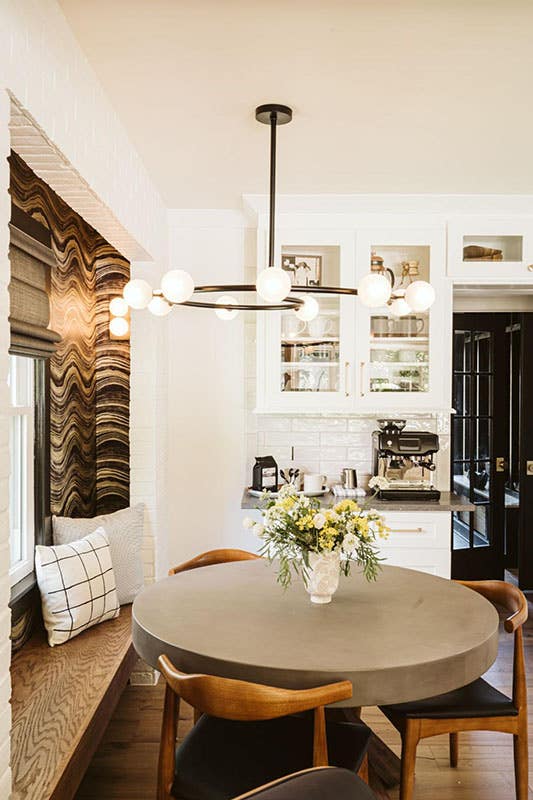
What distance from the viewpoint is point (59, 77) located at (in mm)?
→ 2072

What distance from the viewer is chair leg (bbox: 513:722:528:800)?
2279mm

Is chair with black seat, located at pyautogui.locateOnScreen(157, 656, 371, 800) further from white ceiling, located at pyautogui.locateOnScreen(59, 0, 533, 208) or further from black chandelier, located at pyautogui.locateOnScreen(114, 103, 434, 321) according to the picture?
white ceiling, located at pyautogui.locateOnScreen(59, 0, 533, 208)

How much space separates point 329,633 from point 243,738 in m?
0.39

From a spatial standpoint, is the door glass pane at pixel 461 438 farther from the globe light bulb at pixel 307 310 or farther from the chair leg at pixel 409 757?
the chair leg at pixel 409 757

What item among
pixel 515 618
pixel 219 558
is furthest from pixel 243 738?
pixel 219 558

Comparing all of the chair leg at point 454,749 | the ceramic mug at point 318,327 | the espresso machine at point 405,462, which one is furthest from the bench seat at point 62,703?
the ceramic mug at point 318,327

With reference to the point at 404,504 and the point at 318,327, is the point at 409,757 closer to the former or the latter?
the point at 404,504

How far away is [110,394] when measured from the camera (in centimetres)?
383

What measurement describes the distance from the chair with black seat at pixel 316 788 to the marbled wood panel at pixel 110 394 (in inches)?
101

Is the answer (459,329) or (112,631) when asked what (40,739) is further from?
(459,329)

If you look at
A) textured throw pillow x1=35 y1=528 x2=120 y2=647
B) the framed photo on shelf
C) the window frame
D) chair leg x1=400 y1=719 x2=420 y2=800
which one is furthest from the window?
chair leg x1=400 y1=719 x2=420 y2=800

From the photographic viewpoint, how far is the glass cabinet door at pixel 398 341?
4.06m

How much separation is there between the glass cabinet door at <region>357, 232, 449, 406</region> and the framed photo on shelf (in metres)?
0.24

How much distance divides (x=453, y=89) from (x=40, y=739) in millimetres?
2628
